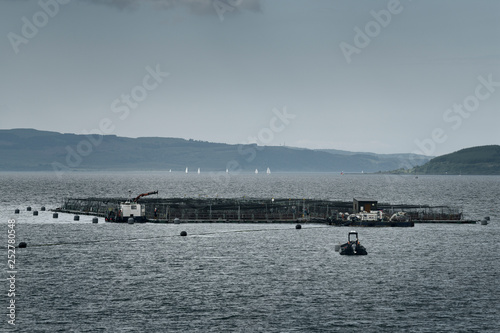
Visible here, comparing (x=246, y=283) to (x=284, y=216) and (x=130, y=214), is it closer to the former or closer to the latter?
(x=130, y=214)

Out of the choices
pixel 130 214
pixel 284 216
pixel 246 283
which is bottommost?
pixel 246 283

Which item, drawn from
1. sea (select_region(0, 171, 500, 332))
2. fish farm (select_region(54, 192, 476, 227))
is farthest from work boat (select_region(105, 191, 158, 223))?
sea (select_region(0, 171, 500, 332))

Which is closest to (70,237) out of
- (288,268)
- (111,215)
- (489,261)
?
(111,215)

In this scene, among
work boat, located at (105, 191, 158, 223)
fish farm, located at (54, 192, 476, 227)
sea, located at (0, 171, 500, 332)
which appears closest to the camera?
sea, located at (0, 171, 500, 332)

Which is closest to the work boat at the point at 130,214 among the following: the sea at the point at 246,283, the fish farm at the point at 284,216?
the fish farm at the point at 284,216

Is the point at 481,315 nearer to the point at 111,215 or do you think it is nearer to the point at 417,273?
the point at 417,273

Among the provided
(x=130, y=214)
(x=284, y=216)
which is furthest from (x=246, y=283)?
(x=284, y=216)

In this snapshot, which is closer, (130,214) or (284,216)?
(130,214)

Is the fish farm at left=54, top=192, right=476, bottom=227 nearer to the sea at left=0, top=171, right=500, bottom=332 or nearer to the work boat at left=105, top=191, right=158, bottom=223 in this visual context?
the work boat at left=105, top=191, right=158, bottom=223

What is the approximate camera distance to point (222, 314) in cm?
5922

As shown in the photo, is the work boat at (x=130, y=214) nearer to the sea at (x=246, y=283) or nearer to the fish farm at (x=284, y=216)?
the fish farm at (x=284, y=216)

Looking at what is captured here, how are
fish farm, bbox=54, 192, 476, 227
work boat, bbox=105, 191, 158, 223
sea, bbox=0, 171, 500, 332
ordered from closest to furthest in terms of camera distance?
sea, bbox=0, 171, 500, 332
fish farm, bbox=54, 192, 476, 227
work boat, bbox=105, 191, 158, 223

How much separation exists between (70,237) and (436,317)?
3051 inches

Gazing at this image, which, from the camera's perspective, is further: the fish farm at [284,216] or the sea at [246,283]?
the fish farm at [284,216]
